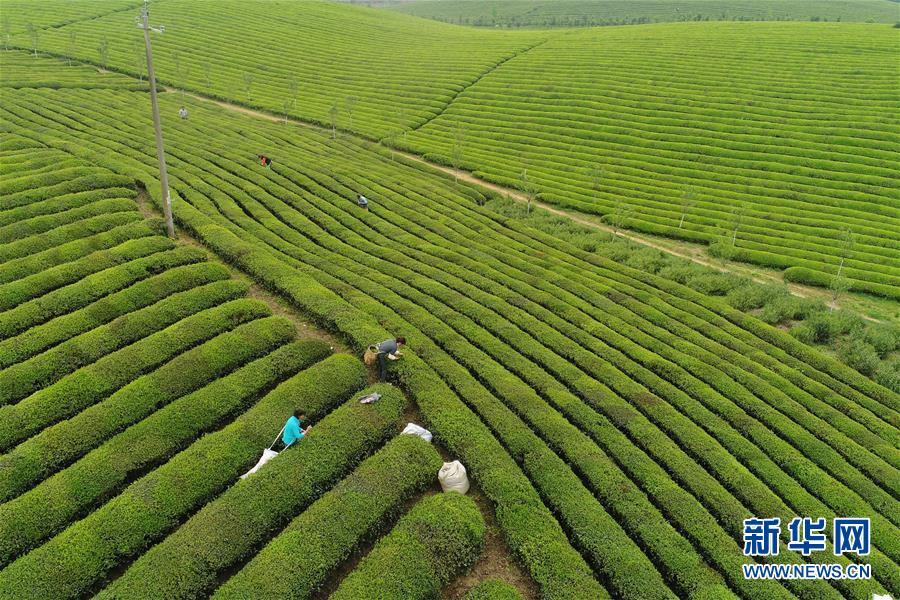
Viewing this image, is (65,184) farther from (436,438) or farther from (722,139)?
(722,139)

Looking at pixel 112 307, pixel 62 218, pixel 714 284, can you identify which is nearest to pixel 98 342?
pixel 112 307

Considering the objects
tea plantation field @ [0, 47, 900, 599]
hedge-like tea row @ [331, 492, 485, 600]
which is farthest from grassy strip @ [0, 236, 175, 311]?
hedge-like tea row @ [331, 492, 485, 600]

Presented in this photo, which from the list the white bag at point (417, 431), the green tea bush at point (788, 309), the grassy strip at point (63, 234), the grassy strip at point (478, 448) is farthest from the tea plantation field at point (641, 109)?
the grassy strip at point (63, 234)

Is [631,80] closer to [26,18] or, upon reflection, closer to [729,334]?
[729,334]

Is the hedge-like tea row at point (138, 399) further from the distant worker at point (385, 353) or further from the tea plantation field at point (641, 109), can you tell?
the tea plantation field at point (641, 109)

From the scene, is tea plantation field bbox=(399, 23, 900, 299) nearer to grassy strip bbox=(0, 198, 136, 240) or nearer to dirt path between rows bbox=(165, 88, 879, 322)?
dirt path between rows bbox=(165, 88, 879, 322)

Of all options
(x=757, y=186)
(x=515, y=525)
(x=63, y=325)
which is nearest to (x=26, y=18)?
(x=63, y=325)
